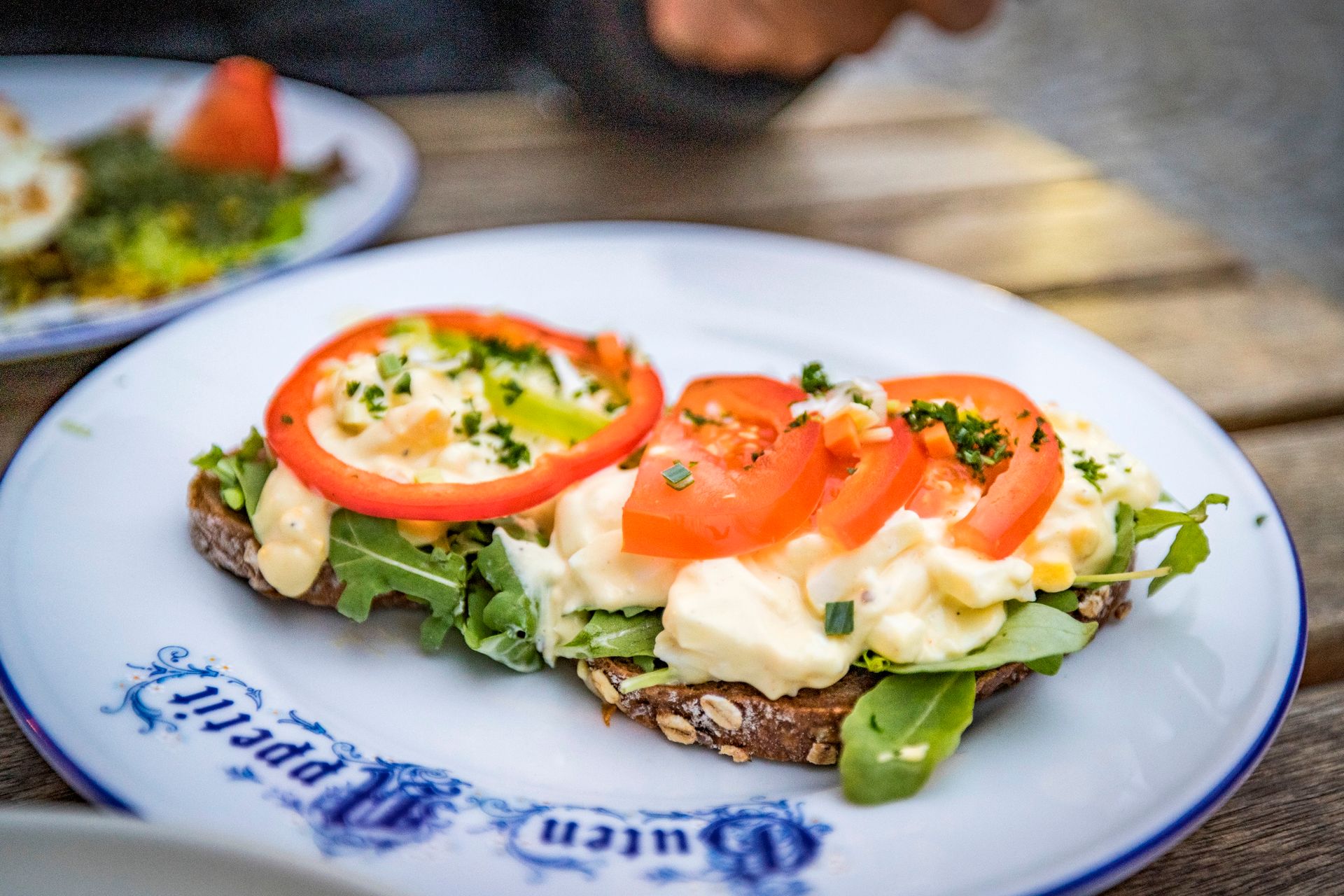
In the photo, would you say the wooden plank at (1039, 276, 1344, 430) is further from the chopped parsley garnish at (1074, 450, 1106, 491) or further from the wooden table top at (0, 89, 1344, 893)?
the chopped parsley garnish at (1074, 450, 1106, 491)

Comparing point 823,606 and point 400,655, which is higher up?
point 823,606

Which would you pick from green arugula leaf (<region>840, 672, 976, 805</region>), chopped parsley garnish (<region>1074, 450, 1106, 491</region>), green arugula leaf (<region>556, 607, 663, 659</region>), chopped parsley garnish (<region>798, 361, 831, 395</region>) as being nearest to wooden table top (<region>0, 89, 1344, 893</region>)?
green arugula leaf (<region>840, 672, 976, 805</region>)

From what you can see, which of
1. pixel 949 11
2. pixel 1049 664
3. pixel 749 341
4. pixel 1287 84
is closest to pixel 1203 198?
pixel 1287 84

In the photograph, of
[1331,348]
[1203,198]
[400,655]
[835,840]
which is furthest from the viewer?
[1203,198]

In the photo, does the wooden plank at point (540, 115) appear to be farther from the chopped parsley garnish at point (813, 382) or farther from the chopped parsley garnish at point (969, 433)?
the chopped parsley garnish at point (969, 433)

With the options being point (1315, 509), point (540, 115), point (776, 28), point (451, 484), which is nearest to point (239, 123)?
point (540, 115)

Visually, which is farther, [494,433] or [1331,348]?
[1331,348]

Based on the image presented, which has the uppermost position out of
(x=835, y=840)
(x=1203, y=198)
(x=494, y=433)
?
(x=494, y=433)

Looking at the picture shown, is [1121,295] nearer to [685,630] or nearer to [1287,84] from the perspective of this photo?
[685,630]
